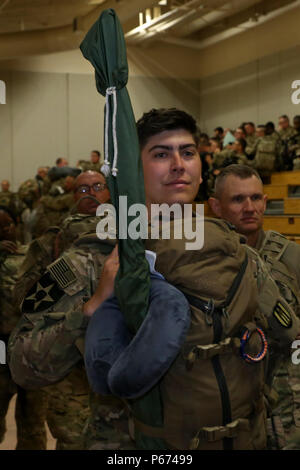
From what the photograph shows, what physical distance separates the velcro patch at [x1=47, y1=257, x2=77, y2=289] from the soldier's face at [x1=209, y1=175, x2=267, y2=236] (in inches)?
35.4

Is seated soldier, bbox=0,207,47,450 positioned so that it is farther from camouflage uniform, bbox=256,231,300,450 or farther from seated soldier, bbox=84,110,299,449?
seated soldier, bbox=84,110,299,449

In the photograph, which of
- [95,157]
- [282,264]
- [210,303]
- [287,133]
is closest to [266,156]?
[287,133]

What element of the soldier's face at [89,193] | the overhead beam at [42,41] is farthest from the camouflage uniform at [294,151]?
the soldier's face at [89,193]

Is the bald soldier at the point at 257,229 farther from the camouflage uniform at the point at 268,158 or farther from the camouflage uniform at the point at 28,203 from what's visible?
the camouflage uniform at the point at 28,203

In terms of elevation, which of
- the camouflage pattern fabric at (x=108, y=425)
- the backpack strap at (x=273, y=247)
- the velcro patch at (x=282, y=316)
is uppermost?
the backpack strap at (x=273, y=247)

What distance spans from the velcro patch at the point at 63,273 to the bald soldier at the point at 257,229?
2.83ft

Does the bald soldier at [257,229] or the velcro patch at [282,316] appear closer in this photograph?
the velcro patch at [282,316]

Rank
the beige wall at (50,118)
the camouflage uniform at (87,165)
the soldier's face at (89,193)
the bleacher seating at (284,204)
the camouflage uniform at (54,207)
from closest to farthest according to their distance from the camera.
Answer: the soldier's face at (89,193) → the camouflage uniform at (54,207) → the bleacher seating at (284,204) → the camouflage uniform at (87,165) → the beige wall at (50,118)

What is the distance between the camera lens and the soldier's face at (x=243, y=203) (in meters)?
2.20

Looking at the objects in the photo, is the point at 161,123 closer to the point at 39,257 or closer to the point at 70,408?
the point at 39,257

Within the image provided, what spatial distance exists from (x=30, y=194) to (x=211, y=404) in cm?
→ 1192

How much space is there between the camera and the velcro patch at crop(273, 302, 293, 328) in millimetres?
1356

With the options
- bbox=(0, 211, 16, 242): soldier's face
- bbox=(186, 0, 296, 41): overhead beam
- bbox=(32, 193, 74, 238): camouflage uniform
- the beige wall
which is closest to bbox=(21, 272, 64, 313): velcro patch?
bbox=(0, 211, 16, 242): soldier's face
